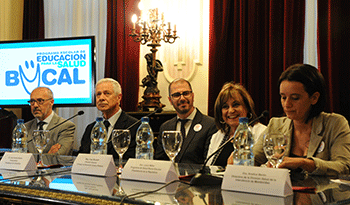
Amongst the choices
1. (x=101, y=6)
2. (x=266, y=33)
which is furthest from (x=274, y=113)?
(x=101, y=6)

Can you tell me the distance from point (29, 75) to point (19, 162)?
9.53 feet

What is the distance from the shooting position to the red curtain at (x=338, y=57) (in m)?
3.52

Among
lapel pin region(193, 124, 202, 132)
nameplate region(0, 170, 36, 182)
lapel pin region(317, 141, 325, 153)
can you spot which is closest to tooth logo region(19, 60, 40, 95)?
lapel pin region(193, 124, 202, 132)

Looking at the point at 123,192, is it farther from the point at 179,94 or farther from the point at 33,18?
the point at 33,18

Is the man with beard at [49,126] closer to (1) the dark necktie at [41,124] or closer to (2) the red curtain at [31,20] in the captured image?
(1) the dark necktie at [41,124]

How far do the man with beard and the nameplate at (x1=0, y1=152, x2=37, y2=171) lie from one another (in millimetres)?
1116

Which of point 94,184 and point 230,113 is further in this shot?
point 230,113

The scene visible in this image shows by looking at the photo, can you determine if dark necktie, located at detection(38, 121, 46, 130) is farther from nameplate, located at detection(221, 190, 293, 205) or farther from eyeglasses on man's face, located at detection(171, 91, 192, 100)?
nameplate, located at detection(221, 190, 293, 205)

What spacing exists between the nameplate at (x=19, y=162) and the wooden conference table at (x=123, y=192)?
18 cm

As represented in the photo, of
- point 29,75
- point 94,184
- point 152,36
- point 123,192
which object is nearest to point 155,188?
point 123,192

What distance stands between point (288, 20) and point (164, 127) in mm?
1542

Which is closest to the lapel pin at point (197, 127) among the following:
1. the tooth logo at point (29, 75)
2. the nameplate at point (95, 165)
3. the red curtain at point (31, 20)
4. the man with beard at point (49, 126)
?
the man with beard at point (49, 126)

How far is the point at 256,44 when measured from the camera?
13.4ft

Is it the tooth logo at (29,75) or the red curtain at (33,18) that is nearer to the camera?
the tooth logo at (29,75)
